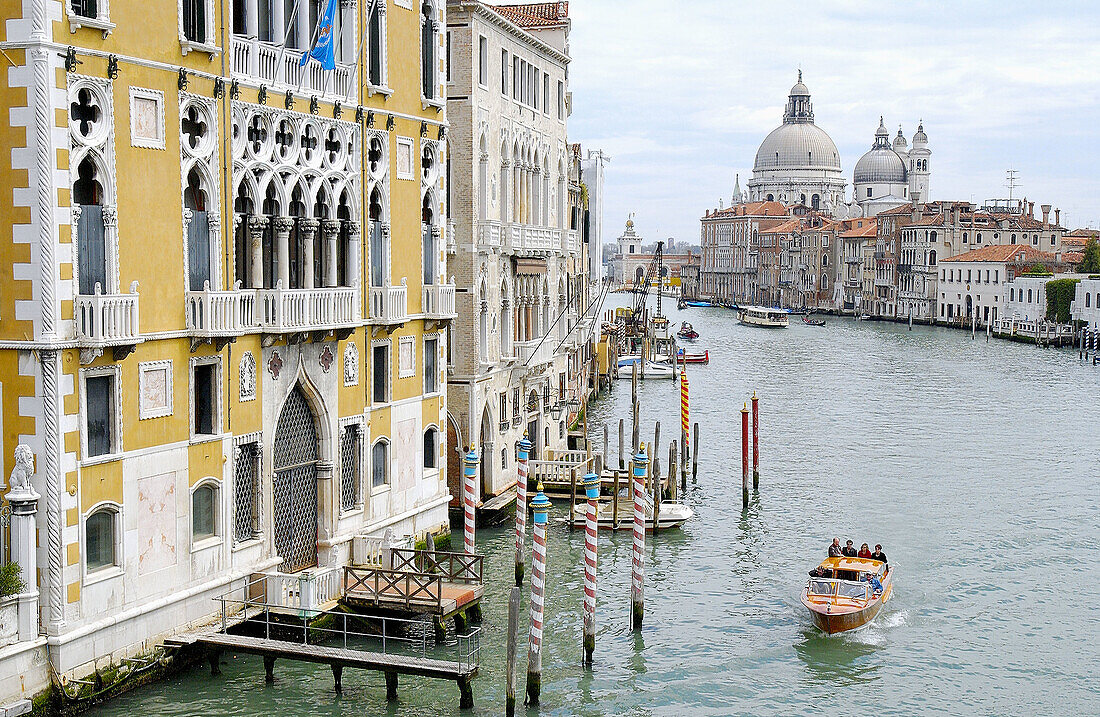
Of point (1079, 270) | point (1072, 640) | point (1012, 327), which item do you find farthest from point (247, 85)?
point (1079, 270)

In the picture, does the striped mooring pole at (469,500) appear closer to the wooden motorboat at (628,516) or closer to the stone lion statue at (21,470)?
the wooden motorboat at (628,516)

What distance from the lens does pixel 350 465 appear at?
648 inches

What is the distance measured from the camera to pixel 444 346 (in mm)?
19203

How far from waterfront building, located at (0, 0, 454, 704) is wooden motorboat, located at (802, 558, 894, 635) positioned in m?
5.30

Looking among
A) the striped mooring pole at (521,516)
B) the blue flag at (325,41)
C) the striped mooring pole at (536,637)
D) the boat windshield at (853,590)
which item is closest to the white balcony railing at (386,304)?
the blue flag at (325,41)

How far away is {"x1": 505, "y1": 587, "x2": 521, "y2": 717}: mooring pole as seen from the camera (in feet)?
41.8

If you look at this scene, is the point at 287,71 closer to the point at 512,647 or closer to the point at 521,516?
the point at 512,647

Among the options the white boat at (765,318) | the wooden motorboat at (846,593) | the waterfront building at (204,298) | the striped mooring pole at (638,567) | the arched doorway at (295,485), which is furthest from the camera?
the white boat at (765,318)

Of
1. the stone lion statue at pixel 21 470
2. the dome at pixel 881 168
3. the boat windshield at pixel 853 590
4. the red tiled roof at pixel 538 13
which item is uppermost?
the dome at pixel 881 168

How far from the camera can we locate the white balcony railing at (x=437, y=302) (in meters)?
18.4

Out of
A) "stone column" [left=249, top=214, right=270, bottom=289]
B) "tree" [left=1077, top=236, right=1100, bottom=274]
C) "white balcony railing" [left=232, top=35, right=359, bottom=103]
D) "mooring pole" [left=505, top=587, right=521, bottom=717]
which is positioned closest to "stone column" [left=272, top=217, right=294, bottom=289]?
"stone column" [left=249, top=214, right=270, bottom=289]

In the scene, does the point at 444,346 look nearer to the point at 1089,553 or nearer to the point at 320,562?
the point at 320,562

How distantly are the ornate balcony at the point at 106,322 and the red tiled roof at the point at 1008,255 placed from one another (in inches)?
2980

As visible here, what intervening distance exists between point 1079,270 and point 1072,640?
69667 millimetres
